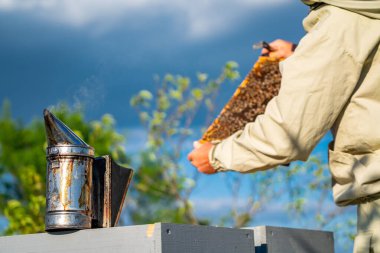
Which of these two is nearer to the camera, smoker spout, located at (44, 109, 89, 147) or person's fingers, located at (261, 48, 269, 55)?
smoker spout, located at (44, 109, 89, 147)

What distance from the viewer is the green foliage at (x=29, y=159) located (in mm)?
8172

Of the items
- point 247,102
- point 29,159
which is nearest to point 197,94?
point 29,159

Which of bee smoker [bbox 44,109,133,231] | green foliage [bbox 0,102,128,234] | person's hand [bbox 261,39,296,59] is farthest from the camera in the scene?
green foliage [bbox 0,102,128,234]

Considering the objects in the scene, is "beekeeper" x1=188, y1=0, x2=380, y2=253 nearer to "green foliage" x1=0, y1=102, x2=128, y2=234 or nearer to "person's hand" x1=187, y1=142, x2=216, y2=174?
"person's hand" x1=187, y1=142, x2=216, y2=174

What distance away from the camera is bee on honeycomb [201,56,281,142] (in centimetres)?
273

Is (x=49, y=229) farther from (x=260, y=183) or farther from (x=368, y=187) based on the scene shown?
(x=260, y=183)

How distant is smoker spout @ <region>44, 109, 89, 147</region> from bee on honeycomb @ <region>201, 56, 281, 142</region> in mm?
870

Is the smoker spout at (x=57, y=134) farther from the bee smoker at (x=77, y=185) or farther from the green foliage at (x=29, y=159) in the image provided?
the green foliage at (x=29, y=159)

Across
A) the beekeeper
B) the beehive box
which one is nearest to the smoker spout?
the beehive box

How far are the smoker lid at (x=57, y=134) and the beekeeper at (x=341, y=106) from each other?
1.74 feet

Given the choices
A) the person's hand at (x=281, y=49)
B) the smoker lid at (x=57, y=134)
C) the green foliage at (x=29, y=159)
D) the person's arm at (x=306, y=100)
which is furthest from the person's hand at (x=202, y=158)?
the green foliage at (x=29, y=159)

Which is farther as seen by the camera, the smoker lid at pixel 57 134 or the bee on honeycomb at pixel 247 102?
the bee on honeycomb at pixel 247 102

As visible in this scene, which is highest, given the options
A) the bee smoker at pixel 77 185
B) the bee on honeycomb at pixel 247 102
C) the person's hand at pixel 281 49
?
the person's hand at pixel 281 49

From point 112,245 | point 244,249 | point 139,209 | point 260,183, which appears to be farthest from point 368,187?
point 139,209
